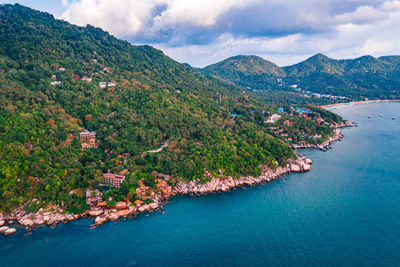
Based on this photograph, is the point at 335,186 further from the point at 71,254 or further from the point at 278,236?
the point at 71,254

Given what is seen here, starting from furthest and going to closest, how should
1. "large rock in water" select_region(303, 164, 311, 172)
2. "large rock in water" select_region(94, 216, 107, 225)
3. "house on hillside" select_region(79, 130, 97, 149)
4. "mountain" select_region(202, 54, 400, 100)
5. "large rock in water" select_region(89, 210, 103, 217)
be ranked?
"mountain" select_region(202, 54, 400, 100)
"large rock in water" select_region(303, 164, 311, 172)
"house on hillside" select_region(79, 130, 97, 149)
"large rock in water" select_region(89, 210, 103, 217)
"large rock in water" select_region(94, 216, 107, 225)

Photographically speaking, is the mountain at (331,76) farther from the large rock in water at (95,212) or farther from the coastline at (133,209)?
the large rock in water at (95,212)

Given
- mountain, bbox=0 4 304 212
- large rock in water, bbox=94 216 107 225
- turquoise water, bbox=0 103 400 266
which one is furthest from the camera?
mountain, bbox=0 4 304 212

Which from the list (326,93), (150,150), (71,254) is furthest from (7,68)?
(326,93)

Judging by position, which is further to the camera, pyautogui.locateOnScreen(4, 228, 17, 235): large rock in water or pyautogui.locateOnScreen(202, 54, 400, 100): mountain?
pyautogui.locateOnScreen(202, 54, 400, 100): mountain

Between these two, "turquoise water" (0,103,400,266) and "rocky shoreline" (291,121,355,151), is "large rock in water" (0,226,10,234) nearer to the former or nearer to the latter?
"turquoise water" (0,103,400,266)

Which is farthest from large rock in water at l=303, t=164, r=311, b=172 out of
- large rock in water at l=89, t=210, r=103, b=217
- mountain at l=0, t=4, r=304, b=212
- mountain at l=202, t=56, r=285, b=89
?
mountain at l=202, t=56, r=285, b=89

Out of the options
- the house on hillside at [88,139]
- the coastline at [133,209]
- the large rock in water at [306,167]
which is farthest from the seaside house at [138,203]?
the large rock in water at [306,167]

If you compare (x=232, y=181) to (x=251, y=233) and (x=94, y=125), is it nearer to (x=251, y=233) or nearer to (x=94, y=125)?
(x=251, y=233)
